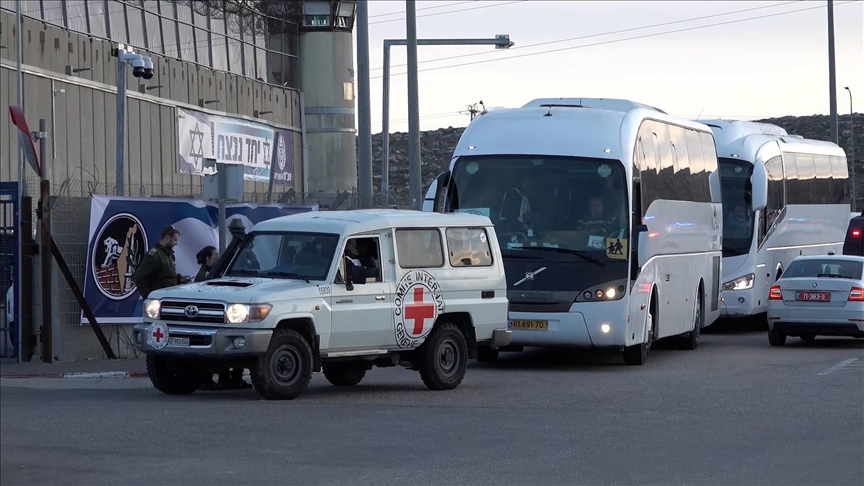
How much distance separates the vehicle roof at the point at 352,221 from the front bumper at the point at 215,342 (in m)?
1.70

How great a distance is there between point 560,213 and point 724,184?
1009 centimetres

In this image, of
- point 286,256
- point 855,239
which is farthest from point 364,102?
point 855,239

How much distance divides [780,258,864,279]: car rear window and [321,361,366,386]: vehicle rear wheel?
10985 millimetres

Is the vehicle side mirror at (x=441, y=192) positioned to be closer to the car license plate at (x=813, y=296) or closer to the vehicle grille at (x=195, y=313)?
the vehicle grille at (x=195, y=313)

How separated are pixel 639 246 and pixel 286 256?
602 centimetres

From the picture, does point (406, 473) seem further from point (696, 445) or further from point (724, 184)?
point (724, 184)

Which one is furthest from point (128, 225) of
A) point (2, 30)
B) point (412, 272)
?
point (2, 30)

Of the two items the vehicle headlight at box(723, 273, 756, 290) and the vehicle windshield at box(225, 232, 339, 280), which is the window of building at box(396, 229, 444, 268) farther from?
the vehicle headlight at box(723, 273, 756, 290)

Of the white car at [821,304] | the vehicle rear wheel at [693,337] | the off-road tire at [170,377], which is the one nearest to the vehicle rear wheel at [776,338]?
the white car at [821,304]

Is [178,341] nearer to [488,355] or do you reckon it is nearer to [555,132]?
[555,132]

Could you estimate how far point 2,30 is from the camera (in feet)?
87.9

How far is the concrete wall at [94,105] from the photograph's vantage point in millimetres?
27119

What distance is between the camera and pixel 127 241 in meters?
19.0

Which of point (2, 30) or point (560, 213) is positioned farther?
point (2, 30)
